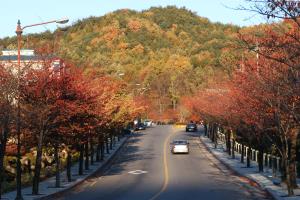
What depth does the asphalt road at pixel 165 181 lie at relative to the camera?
1078 inches

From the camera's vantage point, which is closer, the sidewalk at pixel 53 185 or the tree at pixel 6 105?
the tree at pixel 6 105

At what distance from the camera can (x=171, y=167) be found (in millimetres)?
45312

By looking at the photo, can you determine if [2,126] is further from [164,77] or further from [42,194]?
[164,77]

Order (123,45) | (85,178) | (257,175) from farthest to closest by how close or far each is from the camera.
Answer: (123,45) → (85,178) → (257,175)

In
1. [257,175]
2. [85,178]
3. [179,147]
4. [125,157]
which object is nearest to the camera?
[257,175]

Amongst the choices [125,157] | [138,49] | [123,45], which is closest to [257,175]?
[125,157]

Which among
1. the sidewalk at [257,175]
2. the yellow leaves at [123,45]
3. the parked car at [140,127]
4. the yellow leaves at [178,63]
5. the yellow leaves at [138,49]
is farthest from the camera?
the yellow leaves at [123,45]

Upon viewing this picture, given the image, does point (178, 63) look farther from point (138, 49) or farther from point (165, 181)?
point (165, 181)

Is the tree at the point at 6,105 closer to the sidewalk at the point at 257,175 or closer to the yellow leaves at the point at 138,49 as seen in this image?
the sidewalk at the point at 257,175

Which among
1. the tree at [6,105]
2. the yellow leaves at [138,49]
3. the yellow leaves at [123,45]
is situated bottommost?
the tree at [6,105]

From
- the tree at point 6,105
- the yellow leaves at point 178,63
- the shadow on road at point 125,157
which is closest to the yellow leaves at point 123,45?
the yellow leaves at point 178,63

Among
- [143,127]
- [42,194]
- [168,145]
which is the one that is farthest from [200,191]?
[143,127]

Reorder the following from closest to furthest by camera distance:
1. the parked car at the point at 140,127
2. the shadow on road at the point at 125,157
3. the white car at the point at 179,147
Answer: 1. the shadow on road at the point at 125,157
2. the white car at the point at 179,147
3. the parked car at the point at 140,127

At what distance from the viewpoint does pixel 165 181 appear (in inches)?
1366
